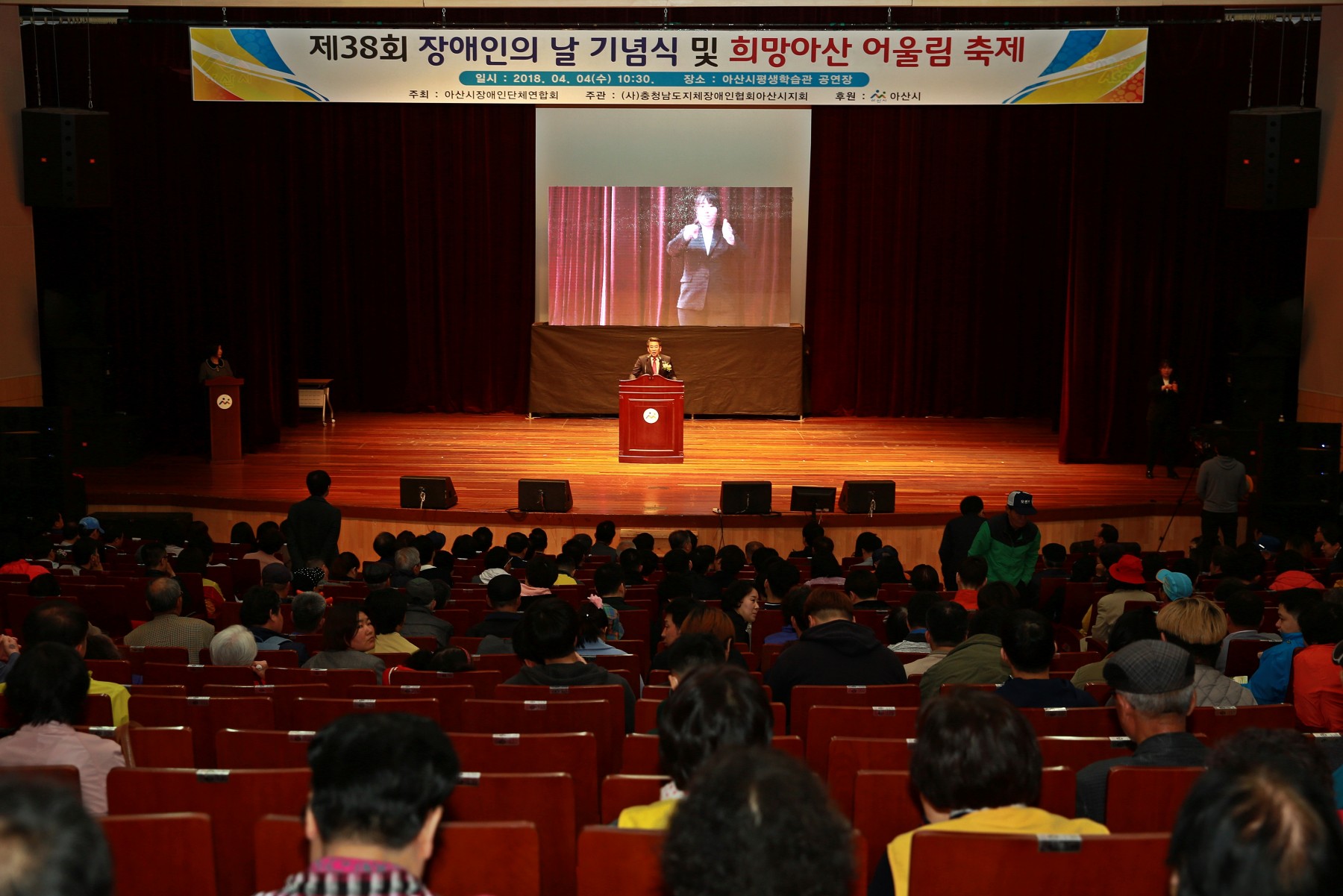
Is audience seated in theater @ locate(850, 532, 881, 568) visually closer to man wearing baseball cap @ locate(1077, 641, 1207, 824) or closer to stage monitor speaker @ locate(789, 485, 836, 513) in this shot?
stage monitor speaker @ locate(789, 485, 836, 513)

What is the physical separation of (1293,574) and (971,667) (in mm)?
2820

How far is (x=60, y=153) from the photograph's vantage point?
35.6 feet

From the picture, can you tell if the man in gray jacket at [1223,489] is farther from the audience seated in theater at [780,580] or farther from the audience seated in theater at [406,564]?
the audience seated in theater at [406,564]

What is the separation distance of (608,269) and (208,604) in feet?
34.0

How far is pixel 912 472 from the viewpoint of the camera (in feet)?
40.4

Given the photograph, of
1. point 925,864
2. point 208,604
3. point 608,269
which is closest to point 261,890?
point 925,864

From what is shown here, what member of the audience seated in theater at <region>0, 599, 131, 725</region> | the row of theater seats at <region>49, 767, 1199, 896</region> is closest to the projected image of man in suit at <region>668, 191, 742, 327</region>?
the audience seated in theater at <region>0, 599, 131, 725</region>

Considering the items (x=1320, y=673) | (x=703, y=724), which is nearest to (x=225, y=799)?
(x=703, y=724)

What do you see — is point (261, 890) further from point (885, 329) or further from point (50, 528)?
point (885, 329)

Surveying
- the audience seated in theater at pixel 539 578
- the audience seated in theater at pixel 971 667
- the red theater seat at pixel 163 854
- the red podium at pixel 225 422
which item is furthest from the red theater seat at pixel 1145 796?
the red podium at pixel 225 422

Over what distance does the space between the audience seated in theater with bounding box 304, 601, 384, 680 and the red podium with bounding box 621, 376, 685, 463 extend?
7714mm

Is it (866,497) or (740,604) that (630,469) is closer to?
(866,497)

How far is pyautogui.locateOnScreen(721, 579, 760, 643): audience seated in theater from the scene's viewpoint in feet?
18.5

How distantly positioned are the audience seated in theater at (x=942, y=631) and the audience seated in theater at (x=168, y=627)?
2820mm
